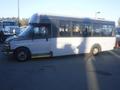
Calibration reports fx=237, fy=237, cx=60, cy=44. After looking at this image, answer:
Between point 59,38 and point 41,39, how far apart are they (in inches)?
48.6

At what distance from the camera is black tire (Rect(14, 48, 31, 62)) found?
42.9 ft

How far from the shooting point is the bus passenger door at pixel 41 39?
13.4 m

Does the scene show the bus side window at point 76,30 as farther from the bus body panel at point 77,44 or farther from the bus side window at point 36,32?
the bus side window at point 36,32

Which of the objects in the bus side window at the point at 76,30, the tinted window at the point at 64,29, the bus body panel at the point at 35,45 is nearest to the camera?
the bus body panel at the point at 35,45

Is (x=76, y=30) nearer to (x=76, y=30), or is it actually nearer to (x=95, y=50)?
(x=76, y=30)

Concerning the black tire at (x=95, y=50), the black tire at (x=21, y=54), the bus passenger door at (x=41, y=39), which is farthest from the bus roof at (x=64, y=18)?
the black tire at (x=21, y=54)

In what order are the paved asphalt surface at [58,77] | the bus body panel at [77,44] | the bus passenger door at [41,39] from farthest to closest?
the bus body panel at [77,44] < the bus passenger door at [41,39] < the paved asphalt surface at [58,77]

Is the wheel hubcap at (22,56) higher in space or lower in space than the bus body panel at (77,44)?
lower

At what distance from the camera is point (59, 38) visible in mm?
14172

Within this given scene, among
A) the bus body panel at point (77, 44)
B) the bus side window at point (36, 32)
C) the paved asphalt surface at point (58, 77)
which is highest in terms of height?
the bus side window at point (36, 32)

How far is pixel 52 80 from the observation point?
8.77m

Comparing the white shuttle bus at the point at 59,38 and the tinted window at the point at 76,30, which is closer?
A: the white shuttle bus at the point at 59,38

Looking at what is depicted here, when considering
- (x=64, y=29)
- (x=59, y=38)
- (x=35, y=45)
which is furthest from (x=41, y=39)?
(x=64, y=29)

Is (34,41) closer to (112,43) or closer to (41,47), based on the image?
(41,47)
